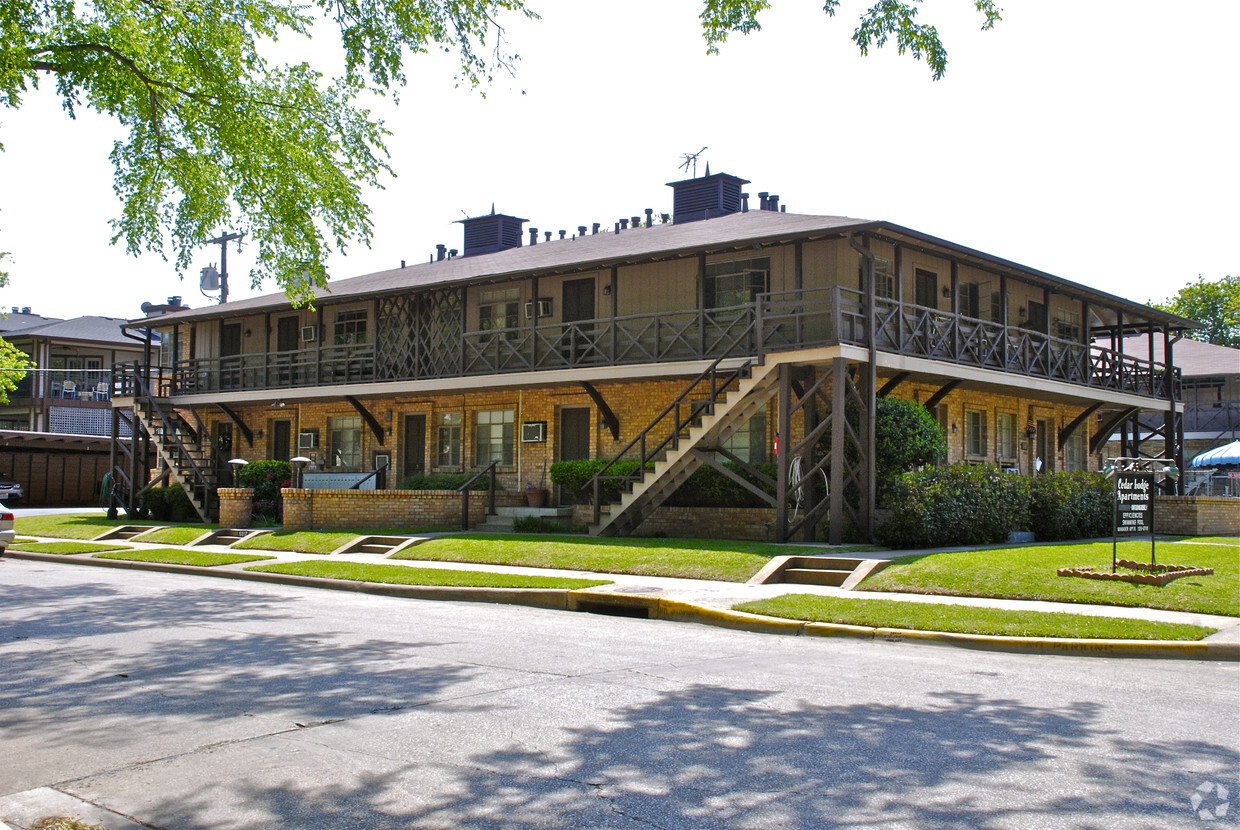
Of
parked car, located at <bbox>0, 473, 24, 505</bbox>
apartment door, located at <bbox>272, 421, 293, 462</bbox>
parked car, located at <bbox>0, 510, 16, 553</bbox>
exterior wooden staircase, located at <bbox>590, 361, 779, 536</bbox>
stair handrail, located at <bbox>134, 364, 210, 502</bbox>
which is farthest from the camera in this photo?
parked car, located at <bbox>0, 473, 24, 505</bbox>

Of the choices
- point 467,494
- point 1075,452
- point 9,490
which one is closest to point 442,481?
point 467,494

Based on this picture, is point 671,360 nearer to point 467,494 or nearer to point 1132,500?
point 467,494

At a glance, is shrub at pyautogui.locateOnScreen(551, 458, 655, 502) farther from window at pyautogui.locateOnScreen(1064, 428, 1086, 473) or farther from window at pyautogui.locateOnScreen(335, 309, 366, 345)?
window at pyautogui.locateOnScreen(1064, 428, 1086, 473)


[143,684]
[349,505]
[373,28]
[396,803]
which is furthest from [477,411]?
[396,803]

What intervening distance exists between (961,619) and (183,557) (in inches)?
559

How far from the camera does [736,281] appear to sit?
846 inches

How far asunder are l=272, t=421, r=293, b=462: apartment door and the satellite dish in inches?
807

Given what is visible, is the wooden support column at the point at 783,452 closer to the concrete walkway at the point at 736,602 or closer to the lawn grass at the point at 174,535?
the concrete walkway at the point at 736,602

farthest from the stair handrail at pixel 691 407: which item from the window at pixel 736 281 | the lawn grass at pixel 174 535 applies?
the lawn grass at pixel 174 535

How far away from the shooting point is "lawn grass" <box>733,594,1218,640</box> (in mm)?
9977

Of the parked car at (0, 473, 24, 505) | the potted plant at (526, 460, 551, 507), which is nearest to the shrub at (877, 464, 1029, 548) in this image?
the potted plant at (526, 460, 551, 507)

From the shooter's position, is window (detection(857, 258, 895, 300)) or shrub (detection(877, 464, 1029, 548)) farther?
window (detection(857, 258, 895, 300))

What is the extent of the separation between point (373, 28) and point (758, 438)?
1061 cm

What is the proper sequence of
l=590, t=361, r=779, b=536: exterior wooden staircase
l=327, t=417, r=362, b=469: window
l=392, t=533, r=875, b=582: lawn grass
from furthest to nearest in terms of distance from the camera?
1. l=327, t=417, r=362, b=469: window
2. l=590, t=361, r=779, b=536: exterior wooden staircase
3. l=392, t=533, r=875, b=582: lawn grass
